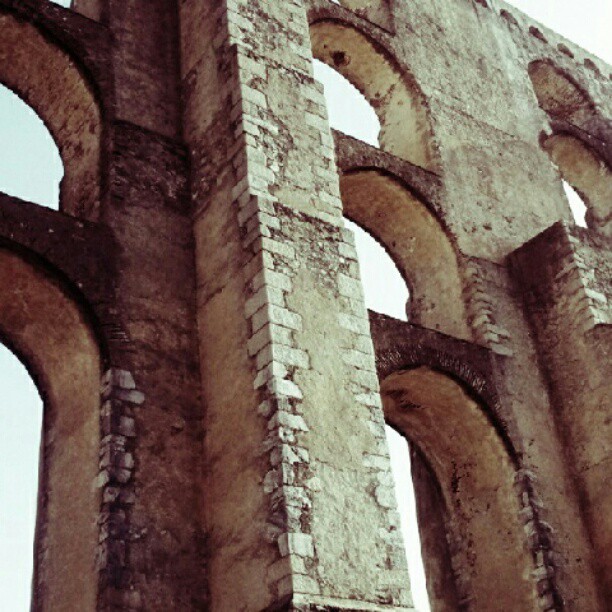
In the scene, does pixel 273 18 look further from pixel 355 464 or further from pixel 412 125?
pixel 355 464

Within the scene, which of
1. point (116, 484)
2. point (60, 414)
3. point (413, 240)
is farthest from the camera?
point (413, 240)

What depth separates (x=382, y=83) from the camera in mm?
11938

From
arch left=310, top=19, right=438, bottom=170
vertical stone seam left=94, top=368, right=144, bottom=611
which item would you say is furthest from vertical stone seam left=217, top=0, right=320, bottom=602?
arch left=310, top=19, right=438, bottom=170

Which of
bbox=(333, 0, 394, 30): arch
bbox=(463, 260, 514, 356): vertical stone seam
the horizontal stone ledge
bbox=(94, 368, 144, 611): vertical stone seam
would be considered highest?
bbox=(333, 0, 394, 30): arch

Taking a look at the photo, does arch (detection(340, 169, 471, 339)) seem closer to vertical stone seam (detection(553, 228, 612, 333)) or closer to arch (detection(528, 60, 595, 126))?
vertical stone seam (detection(553, 228, 612, 333))

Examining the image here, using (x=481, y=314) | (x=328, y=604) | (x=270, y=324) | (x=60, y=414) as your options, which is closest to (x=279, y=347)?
(x=270, y=324)

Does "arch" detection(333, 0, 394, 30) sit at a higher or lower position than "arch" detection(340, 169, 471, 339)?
higher

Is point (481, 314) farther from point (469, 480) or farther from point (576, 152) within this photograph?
point (576, 152)

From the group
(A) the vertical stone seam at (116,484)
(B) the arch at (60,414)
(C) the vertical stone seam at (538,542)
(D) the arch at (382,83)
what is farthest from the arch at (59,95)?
(C) the vertical stone seam at (538,542)

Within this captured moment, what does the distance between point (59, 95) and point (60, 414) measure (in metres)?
3.14

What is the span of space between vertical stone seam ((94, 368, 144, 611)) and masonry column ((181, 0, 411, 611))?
1.98 feet

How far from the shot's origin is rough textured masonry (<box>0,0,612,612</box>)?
19.9 ft

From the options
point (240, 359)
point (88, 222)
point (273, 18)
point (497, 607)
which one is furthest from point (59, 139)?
point (497, 607)

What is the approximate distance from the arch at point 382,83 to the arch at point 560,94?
3672mm
